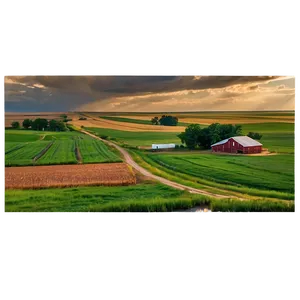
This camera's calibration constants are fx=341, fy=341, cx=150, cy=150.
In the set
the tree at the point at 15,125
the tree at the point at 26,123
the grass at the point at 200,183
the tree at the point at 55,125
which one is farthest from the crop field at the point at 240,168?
the tree at the point at 15,125

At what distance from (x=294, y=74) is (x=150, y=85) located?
1.54 metres

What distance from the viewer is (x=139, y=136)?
12.5 feet

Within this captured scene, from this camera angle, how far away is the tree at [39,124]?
3705mm

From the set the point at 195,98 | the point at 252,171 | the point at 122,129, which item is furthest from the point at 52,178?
the point at 252,171

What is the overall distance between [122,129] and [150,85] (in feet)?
1.88

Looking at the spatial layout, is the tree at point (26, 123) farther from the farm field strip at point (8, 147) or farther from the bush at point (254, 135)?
the bush at point (254, 135)

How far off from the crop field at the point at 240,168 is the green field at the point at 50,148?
574 mm

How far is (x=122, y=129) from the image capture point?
3785 mm

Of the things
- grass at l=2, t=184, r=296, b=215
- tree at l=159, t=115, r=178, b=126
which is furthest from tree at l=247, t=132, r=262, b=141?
tree at l=159, t=115, r=178, b=126

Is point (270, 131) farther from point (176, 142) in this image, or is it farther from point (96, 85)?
point (96, 85)

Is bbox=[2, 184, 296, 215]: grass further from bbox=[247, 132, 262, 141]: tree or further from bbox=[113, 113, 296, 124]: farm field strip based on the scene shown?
bbox=[113, 113, 296, 124]: farm field strip

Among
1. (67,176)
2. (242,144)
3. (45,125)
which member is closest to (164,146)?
(242,144)
